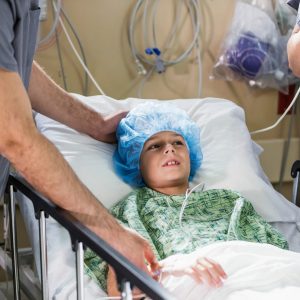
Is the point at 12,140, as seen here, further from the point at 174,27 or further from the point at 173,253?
the point at 174,27

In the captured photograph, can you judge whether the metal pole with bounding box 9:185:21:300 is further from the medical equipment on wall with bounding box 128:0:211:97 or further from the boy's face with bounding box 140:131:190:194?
the medical equipment on wall with bounding box 128:0:211:97

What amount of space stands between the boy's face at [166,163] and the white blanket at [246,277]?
49 centimetres

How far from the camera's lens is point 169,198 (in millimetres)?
2207

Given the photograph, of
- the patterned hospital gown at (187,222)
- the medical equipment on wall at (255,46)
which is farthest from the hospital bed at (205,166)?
the medical equipment on wall at (255,46)

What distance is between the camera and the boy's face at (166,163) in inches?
88.7

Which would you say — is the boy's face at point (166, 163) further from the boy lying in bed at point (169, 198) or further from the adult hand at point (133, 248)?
the adult hand at point (133, 248)

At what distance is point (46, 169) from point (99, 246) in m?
0.25

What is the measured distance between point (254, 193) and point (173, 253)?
57cm

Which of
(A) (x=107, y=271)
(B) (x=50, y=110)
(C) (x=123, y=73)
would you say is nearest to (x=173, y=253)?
(A) (x=107, y=271)

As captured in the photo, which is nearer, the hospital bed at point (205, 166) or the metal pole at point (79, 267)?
the metal pole at point (79, 267)

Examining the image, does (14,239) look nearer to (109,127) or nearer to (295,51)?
(109,127)

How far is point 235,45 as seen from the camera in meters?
3.12

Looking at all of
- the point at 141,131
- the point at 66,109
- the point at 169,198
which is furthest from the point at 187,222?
the point at 66,109

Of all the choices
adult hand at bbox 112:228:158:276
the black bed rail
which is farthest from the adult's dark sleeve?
adult hand at bbox 112:228:158:276
